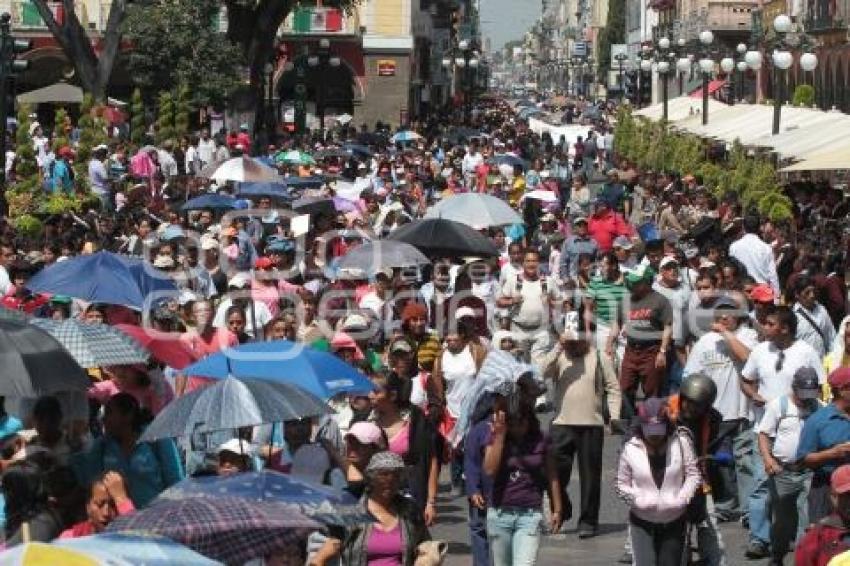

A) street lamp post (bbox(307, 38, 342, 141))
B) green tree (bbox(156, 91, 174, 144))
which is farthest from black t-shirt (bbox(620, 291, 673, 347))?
street lamp post (bbox(307, 38, 342, 141))

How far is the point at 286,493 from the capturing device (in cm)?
766

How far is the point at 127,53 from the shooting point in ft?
168

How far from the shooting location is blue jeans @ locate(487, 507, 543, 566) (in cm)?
1002

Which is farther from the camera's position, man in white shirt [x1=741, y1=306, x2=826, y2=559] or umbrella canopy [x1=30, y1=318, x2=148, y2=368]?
man in white shirt [x1=741, y1=306, x2=826, y2=559]

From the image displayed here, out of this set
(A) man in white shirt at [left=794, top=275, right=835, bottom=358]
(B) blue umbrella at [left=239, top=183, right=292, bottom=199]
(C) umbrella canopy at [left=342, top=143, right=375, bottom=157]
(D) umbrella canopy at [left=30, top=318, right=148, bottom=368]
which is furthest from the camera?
(C) umbrella canopy at [left=342, top=143, right=375, bottom=157]

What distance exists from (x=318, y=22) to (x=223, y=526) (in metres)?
59.0

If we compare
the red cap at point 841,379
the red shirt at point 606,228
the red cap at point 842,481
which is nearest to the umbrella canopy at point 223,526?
the red cap at point 842,481

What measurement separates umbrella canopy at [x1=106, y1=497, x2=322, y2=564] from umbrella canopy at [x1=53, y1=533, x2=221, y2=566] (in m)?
0.77

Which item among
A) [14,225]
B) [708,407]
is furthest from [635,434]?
[14,225]

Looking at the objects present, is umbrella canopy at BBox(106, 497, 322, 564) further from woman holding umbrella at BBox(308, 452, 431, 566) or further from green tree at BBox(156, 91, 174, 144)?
green tree at BBox(156, 91, 174, 144)

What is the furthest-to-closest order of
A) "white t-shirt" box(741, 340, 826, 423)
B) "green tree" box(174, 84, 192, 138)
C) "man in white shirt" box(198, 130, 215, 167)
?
"green tree" box(174, 84, 192, 138) → "man in white shirt" box(198, 130, 215, 167) → "white t-shirt" box(741, 340, 826, 423)

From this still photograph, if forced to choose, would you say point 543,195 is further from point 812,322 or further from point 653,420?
point 653,420

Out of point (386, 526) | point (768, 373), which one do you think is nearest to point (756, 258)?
point (768, 373)

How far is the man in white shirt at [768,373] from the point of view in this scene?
478 inches
